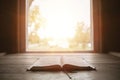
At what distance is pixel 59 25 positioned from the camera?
3.76 m

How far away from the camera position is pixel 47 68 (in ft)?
4.83

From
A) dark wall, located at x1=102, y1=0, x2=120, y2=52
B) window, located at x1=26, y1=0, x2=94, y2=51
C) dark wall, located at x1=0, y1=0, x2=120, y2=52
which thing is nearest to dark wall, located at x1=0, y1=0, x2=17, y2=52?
dark wall, located at x1=0, y1=0, x2=120, y2=52

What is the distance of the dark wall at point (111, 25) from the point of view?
11.9 feet

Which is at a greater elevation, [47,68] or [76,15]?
[76,15]

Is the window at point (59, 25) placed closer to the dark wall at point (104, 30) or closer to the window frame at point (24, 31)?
the window frame at point (24, 31)

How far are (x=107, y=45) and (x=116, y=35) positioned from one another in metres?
0.20

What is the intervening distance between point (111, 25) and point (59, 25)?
0.78m

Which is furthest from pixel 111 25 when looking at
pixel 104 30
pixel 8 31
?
pixel 8 31

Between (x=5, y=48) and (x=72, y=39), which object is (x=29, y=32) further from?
(x=72, y=39)

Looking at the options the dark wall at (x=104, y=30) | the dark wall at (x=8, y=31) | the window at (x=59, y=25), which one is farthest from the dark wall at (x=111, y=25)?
the dark wall at (x=8, y=31)

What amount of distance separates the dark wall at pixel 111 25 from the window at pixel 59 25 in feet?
0.70

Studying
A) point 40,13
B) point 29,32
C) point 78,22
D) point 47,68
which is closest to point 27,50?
point 29,32

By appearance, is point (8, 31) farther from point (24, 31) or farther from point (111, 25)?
point (111, 25)

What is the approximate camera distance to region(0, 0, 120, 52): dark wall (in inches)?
143
